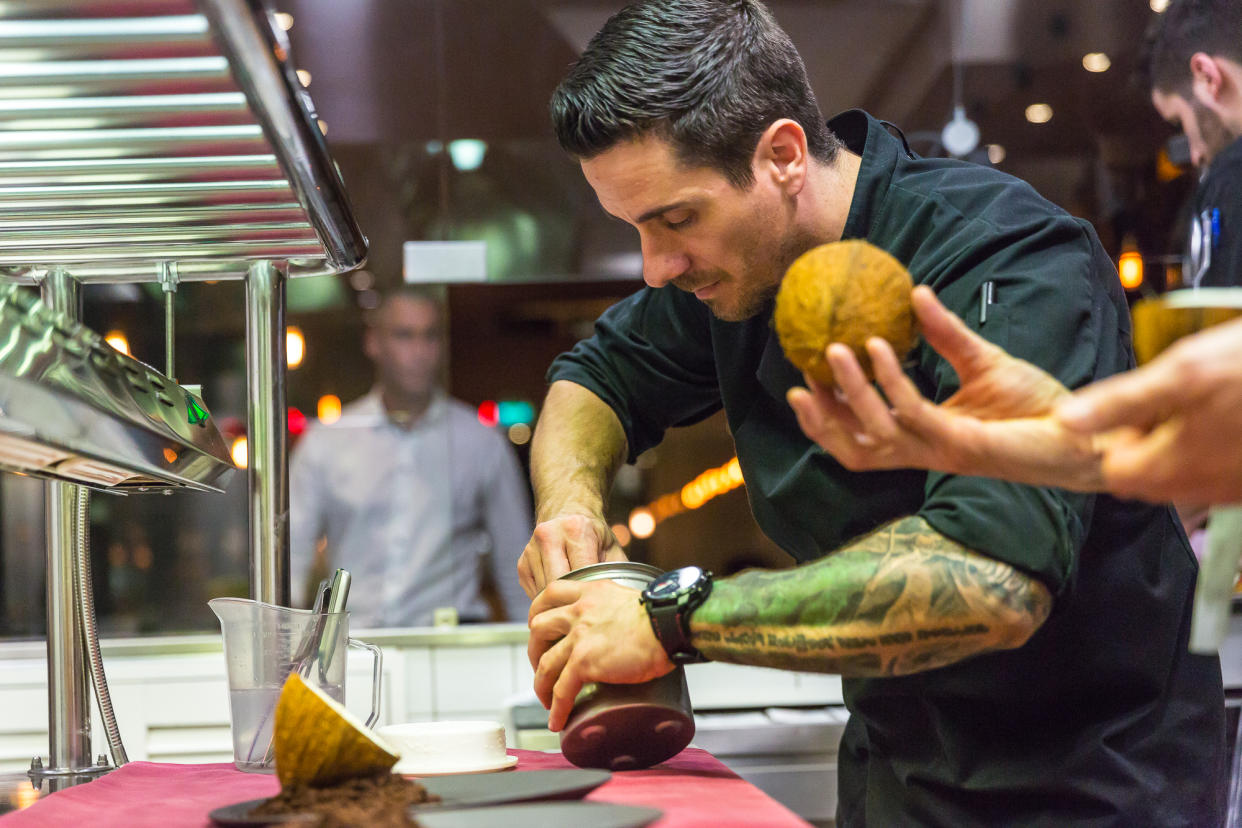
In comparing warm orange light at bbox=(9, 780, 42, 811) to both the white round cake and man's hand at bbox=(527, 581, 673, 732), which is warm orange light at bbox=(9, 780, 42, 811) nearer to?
the white round cake

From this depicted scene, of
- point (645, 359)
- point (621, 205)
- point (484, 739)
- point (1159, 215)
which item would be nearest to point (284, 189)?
point (621, 205)

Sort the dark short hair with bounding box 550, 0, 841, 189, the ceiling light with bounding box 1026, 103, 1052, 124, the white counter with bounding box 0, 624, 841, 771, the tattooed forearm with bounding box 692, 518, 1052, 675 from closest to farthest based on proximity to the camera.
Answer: the tattooed forearm with bounding box 692, 518, 1052, 675
the dark short hair with bounding box 550, 0, 841, 189
the white counter with bounding box 0, 624, 841, 771
the ceiling light with bounding box 1026, 103, 1052, 124

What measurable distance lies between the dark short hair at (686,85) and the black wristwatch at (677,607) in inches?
16.9

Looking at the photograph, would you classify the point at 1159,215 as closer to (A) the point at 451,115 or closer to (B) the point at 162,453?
(A) the point at 451,115

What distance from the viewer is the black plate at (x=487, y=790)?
68cm

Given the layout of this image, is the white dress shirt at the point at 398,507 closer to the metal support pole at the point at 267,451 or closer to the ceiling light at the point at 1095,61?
the metal support pole at the point at 267,451

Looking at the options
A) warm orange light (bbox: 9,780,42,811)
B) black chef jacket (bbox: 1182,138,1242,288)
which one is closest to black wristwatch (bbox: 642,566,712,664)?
warm orange light (bbox: 9,780,42,811)

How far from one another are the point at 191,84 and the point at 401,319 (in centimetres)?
201

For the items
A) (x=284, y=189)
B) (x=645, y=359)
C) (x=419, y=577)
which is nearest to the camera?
(x=284, y=189)

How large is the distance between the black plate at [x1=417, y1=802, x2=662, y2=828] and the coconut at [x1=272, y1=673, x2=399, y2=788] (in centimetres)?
8

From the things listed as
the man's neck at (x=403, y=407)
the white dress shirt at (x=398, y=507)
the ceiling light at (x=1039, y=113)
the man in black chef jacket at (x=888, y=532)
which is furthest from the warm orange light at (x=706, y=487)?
the man in black chef jacket at (x=888, y=532)

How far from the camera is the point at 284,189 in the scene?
3.20 ft

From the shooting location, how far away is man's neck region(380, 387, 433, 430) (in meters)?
2.75

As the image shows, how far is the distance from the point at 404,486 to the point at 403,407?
19 cm
